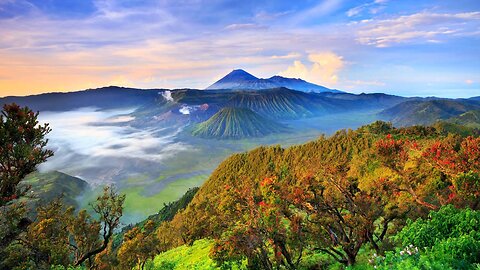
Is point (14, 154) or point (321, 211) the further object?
point (321, 211)

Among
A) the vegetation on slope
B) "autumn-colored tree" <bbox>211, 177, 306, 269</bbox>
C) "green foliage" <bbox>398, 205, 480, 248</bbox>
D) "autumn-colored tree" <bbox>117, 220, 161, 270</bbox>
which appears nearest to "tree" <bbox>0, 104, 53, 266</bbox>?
the vegetation on slope

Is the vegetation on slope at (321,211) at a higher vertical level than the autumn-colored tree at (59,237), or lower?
higher

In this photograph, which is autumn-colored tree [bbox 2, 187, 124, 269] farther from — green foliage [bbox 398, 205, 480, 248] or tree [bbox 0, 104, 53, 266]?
green foliage [bbox 398, 205, 480, 248]

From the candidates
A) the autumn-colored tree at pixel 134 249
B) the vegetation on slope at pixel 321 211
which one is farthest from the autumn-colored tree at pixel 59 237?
the vegetation on slope at pixel 321 211

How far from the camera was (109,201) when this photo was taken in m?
28.6

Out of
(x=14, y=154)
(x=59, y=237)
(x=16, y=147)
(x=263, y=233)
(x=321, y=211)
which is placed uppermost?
(x=16, y=147)

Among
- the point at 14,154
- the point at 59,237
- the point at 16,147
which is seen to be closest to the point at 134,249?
the point at 59,237

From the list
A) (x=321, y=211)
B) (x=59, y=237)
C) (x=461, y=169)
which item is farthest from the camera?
(x=461, y=169)

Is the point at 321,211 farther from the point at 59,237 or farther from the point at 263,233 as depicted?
the point at 59,237

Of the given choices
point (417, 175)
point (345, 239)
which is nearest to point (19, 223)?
point (345, 239)

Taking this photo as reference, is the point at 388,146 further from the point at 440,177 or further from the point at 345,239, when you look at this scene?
the point at 440,177

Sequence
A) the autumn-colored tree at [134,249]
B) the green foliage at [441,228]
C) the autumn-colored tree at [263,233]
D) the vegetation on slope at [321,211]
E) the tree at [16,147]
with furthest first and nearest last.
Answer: the autumn-colored tree at [134,249], the vegetation on slope at [321,211], the autumn-colored tree at [263,233], the tree at [16,147], the green foliage at [441,228]

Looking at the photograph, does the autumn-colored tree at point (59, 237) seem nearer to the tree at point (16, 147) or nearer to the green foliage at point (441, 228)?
the tree at point (16, 147)

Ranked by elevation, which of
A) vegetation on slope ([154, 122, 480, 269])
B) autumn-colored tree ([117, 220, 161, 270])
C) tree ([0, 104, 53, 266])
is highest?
tree ([0, 104, 53, 266])
